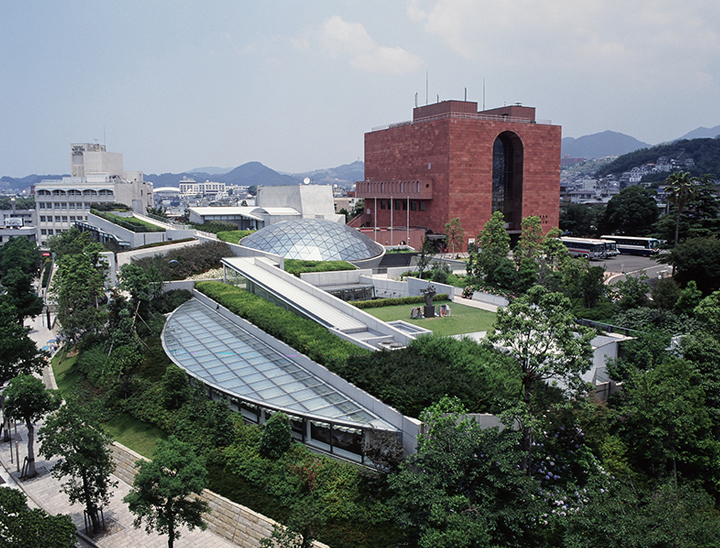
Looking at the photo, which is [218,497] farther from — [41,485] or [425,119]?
[425,119]

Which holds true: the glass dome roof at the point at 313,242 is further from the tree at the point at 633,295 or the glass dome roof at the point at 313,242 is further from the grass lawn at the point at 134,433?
the grass lawn at the point at 134,433

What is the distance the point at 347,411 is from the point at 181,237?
129 feet

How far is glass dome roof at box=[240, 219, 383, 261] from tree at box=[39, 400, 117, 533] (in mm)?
27626

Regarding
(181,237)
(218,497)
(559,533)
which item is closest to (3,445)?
(218,497)

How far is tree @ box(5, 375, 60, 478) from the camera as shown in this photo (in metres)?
22.0

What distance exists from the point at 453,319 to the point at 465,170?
3594cm

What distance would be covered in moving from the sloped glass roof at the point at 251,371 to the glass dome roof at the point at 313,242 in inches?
585

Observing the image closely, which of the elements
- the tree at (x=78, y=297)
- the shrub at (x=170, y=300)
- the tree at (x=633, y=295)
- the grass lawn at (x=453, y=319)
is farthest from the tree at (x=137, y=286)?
the tree at (x=633, y=295)

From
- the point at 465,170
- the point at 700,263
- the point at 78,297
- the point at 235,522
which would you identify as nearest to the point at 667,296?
the point at 700,263

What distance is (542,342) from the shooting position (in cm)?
1691

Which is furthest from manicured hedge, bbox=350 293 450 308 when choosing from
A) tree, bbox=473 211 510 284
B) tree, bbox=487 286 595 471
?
tree, bbox=487 286 595 471

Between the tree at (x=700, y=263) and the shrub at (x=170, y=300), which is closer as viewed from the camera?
the tree at (x=700, y=263)

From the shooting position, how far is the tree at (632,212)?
257 ft

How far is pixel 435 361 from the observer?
70.5ft
